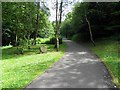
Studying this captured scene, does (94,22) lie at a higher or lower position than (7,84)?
higher

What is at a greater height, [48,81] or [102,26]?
[102,26]

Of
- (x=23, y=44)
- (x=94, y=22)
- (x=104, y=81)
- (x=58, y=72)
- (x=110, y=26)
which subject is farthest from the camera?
(x=94, y=22)

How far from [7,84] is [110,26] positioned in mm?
28290

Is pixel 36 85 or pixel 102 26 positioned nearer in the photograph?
pixel 36 85

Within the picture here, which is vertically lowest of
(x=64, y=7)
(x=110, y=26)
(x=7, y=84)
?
(x=7, y=84)

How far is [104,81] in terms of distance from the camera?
10188 mm

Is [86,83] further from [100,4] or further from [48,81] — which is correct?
[100,4]

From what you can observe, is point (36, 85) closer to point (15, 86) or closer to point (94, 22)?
point (15, 86)

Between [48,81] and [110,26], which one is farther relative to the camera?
[110,26]

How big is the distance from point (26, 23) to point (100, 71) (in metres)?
15.4

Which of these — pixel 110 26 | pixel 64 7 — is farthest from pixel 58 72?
pixel 110 26

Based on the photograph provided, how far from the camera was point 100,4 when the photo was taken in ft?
122

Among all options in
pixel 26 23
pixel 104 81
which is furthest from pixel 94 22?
pixel 104 81

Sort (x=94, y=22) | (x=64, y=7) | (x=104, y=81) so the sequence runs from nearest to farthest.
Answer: (x=104, y=81), (x=64, y=7), (x=94, y=22)
